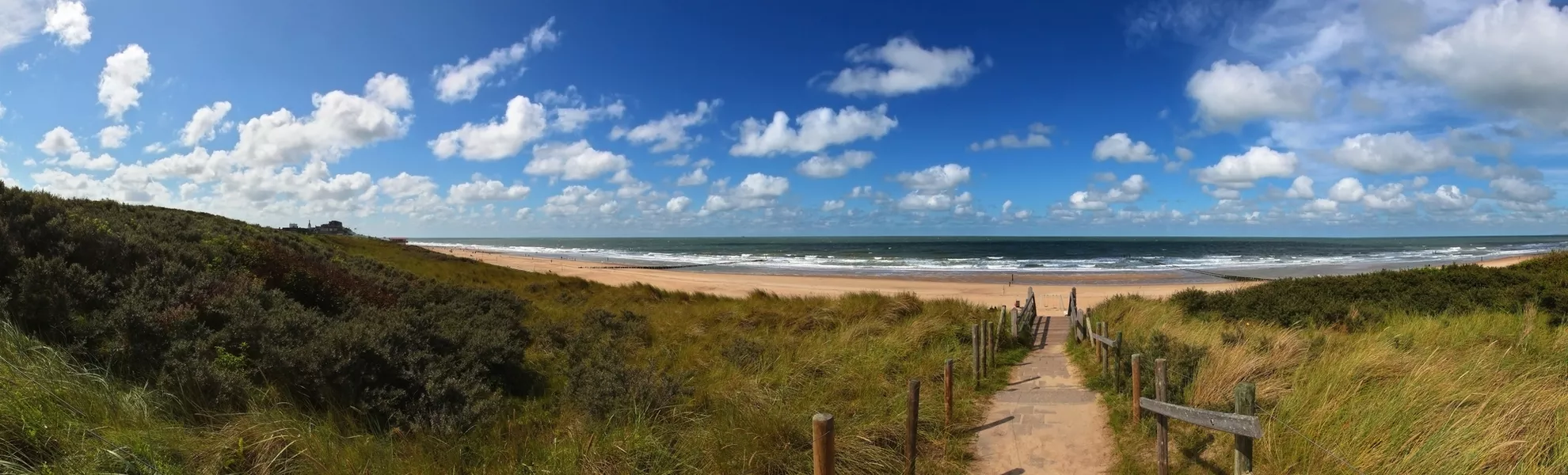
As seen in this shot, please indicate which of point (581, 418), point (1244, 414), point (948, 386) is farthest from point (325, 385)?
point (1244, 414)

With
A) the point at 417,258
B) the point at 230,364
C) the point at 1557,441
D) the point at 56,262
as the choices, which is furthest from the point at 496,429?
the point at 417,258

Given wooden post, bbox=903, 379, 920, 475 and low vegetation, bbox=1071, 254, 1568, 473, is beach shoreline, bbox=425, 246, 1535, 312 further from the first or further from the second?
wooden post, bbox=903, 379, 920, 475

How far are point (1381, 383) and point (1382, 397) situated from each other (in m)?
0.61

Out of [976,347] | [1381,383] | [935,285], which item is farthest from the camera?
[935,285]

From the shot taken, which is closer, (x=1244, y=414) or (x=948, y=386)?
(x=1244, y=414)

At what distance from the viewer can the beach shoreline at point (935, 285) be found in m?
30.0

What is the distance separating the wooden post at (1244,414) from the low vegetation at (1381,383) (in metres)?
0.61

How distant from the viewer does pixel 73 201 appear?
33.6ft

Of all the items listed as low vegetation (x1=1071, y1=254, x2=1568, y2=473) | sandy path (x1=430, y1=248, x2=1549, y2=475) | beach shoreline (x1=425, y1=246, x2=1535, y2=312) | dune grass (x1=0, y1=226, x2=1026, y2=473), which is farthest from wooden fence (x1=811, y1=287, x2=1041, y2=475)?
beach shoreline (x1=425, y1=246, x2=1535, y2=312)

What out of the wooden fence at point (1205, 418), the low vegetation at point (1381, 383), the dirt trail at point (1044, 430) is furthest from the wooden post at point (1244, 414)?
the dirt trail at point (1044, 430)

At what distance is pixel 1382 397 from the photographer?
5.86m

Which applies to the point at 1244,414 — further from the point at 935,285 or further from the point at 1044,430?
the point at 935,285

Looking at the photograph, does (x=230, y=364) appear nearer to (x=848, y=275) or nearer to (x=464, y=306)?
(x=464, y=306)

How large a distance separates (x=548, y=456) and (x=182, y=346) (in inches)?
134
